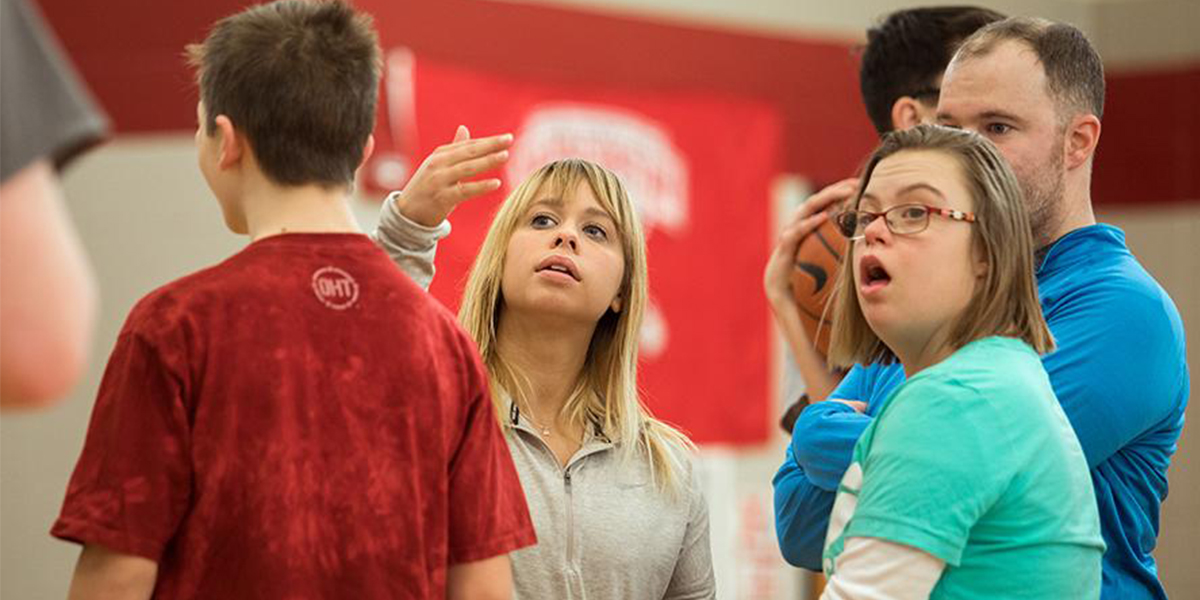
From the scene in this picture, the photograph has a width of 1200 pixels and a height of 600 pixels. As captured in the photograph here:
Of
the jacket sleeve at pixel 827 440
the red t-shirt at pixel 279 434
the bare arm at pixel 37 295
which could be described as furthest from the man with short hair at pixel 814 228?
the bare arm at pixel 37 295

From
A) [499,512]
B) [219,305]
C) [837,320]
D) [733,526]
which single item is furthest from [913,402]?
[733,526]

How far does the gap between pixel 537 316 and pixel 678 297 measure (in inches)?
153

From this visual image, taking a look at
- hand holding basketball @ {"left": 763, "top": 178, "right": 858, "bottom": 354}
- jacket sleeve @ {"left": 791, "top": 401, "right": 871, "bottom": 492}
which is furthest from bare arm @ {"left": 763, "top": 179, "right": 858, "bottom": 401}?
jacket sleeve @ {"left": 791, "top": 401, "right": 871, "bottom": 492}

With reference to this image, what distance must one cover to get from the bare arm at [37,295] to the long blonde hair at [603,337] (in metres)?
1.13

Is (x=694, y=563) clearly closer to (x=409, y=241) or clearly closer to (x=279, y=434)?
(x=409, y=241)

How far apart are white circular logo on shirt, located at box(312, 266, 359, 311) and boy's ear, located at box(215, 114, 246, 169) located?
17cm

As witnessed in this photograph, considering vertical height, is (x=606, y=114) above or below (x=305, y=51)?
above

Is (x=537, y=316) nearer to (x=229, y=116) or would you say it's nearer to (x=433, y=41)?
(x=229, y=116)

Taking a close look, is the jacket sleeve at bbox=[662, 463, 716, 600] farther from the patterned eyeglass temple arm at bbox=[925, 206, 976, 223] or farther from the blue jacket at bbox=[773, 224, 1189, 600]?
the patterned eyeglass temple arm at bbox=[925, 206, 976, 223]

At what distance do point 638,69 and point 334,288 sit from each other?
484 cm

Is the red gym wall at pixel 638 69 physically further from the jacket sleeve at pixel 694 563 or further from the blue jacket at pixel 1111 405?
the blue jacket at pixel 1111 405

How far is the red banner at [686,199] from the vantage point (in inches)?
237

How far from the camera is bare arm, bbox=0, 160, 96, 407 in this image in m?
1.30

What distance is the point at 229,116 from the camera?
1.78 m
